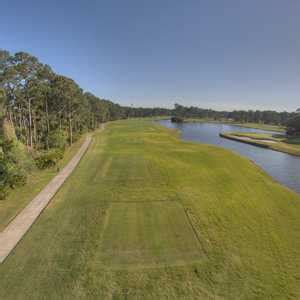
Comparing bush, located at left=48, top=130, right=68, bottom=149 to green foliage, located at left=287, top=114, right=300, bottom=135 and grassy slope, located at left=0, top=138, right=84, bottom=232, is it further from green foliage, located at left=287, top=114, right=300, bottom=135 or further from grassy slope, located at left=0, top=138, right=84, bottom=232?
green foliage, located at left=287, top=114, right=300, bottom=135

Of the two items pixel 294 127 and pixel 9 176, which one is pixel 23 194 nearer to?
pixel 9 176

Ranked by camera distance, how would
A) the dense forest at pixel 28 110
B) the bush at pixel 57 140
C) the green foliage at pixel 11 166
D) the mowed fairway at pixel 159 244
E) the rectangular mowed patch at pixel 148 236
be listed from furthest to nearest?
1. the bush at pixel 57 140
2. the dense forest at pixel 28 110
3. the green foliage at pixel 11 166
4. the rectangular mowed patch at pixel 148 236
5. the mowed fairway at pixel 159 244

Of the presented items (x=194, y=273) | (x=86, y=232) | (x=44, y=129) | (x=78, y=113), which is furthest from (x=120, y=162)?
(x=78, y=113)

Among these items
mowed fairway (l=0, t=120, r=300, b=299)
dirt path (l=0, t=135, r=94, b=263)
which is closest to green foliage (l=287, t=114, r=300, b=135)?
mowed fairway (l=0, t=120, r=300, b=299)

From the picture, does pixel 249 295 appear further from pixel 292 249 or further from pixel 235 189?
pixel 235 189

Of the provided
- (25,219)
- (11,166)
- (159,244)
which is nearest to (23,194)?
(11,166)

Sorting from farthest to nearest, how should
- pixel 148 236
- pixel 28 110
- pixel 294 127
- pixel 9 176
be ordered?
pixel 294 127 < pixel 28 110 < pixel 9 176 < pixel 148 236

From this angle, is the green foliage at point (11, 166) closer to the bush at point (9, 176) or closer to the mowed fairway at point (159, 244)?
the bush at point (9, 176)

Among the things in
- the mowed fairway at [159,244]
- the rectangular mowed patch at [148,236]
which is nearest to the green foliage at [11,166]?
the mowed fairway at [159,244]
